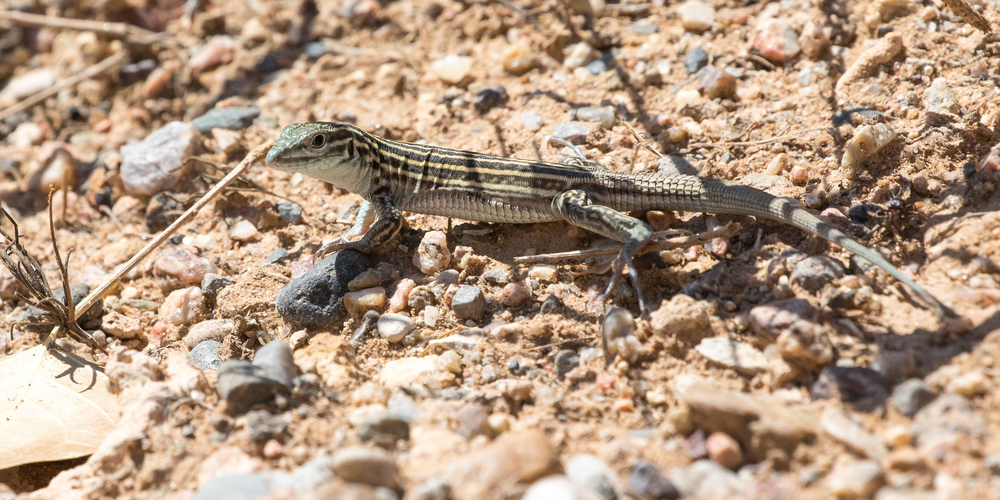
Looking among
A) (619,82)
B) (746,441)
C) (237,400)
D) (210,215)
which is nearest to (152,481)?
(237,400)

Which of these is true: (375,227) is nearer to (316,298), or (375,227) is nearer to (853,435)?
(316,298)

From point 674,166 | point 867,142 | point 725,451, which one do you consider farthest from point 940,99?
point 725,451

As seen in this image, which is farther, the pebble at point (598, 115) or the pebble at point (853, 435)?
the pebble at point (598, 115)

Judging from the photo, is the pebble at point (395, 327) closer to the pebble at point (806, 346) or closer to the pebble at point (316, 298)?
the pebble at point (316, 298)

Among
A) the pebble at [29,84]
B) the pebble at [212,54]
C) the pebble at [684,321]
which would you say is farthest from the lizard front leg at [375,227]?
the pebble at [29,84]

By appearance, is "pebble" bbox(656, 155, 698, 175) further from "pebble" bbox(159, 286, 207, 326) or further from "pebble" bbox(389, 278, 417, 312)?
"pebble" bbox(159, 286, 207, 326)
